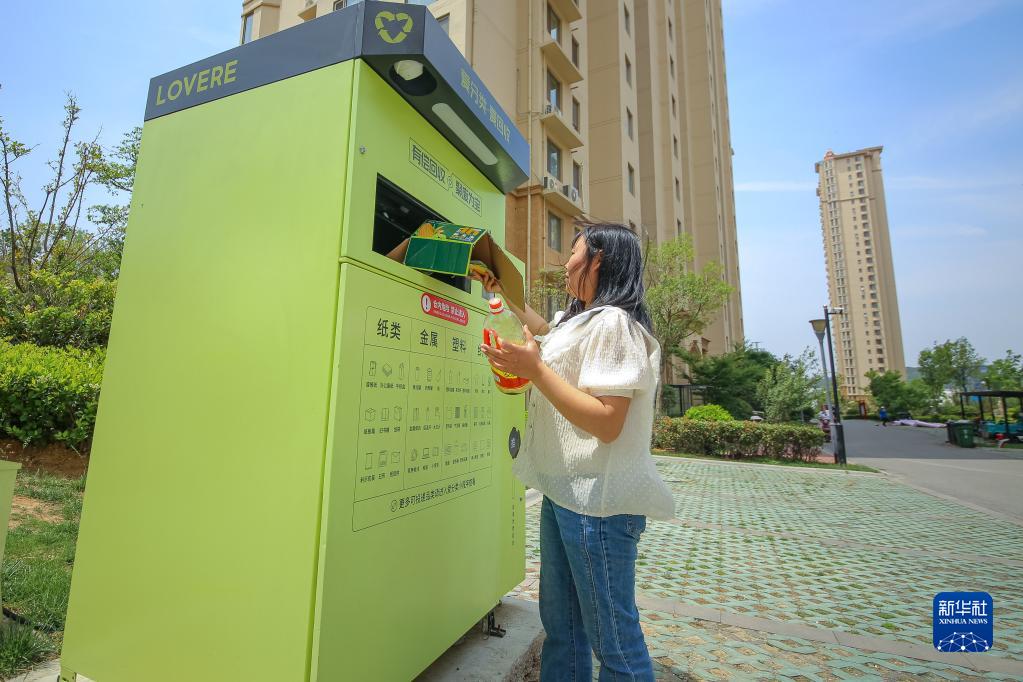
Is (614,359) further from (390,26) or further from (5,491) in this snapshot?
(5,491)

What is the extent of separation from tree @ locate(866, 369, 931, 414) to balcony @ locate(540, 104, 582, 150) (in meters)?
40.7

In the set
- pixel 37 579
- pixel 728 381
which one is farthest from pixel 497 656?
pixel 728 381

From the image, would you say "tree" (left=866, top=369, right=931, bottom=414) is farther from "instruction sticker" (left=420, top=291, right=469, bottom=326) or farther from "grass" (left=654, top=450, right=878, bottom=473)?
"instruction sticker" (left=420, top=291, right=469, bottom=326)

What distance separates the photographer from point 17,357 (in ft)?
16.0

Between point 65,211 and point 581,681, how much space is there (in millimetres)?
12151

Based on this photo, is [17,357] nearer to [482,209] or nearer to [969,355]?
[482,209]

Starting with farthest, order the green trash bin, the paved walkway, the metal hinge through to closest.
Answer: the green trash bin < the paved walkway < the metal hinge

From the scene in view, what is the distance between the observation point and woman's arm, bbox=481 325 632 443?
124cm

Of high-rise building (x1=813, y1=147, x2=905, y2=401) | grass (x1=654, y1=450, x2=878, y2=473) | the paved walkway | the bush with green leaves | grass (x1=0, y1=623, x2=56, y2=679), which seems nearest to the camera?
grass (x1=0, y1=623, x2=56, y2=679)

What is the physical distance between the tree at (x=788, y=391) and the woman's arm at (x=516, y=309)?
16172 millimetres

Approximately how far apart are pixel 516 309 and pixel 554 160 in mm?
15096

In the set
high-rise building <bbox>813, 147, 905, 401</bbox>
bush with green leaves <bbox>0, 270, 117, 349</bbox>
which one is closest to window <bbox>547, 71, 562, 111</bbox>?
bush with green leaves <bbox>0, 270, 117, 349</bbox>

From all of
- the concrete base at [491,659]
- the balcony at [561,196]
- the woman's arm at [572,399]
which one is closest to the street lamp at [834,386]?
the balcony at [561,196]

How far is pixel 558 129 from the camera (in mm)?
15094
